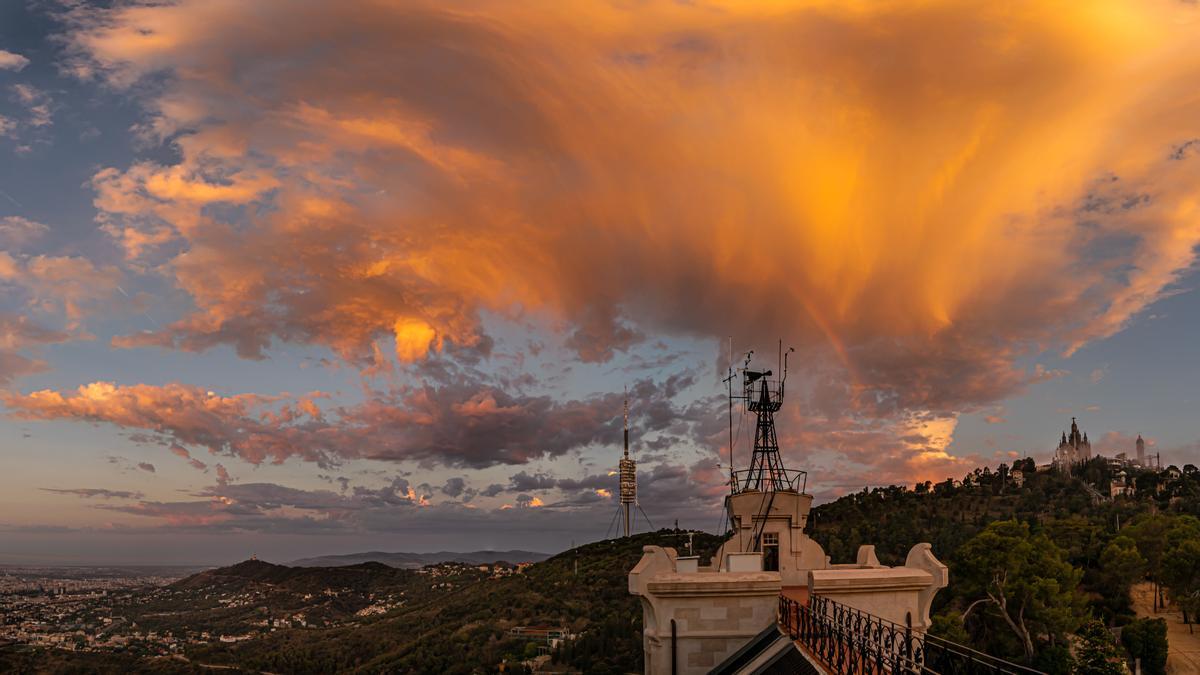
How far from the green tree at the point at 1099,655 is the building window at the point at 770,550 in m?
30.4

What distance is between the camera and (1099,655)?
43.2 metres

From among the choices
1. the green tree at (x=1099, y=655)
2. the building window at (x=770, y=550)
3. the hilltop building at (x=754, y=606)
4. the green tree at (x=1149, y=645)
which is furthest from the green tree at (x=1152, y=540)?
the hilltop building at (x=754, y=606)

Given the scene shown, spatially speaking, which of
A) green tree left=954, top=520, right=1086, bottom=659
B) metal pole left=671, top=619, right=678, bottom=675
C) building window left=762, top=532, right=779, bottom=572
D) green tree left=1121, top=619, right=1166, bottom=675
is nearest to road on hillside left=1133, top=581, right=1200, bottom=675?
green tree left=1121, top=619, right=1166, bottom=675

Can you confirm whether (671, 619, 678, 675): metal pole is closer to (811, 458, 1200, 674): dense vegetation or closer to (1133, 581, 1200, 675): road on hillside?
(811, 458, 1200, 674): dense vegetation

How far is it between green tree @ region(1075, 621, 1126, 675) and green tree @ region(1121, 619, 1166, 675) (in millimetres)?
6286

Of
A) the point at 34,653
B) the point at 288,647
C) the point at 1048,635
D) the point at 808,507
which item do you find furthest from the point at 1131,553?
the point at 34,653

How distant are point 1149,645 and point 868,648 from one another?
52885 millimetres

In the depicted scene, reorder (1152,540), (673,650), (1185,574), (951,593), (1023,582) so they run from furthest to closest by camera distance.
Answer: (1152,540), (951,593), (1185,574), (1023,582), (673,650)

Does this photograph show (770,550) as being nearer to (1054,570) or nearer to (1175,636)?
(1054,570)

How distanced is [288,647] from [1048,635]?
10977 centimetres

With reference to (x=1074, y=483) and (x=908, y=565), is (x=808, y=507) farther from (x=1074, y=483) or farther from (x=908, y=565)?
(x=1074, y=483)

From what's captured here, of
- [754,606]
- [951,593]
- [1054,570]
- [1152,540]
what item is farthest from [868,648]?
[1152,540]

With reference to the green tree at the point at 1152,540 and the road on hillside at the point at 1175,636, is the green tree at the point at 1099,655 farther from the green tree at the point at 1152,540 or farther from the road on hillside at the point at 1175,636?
the green tree at the point at 1152,540

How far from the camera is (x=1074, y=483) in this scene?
122000 mm
